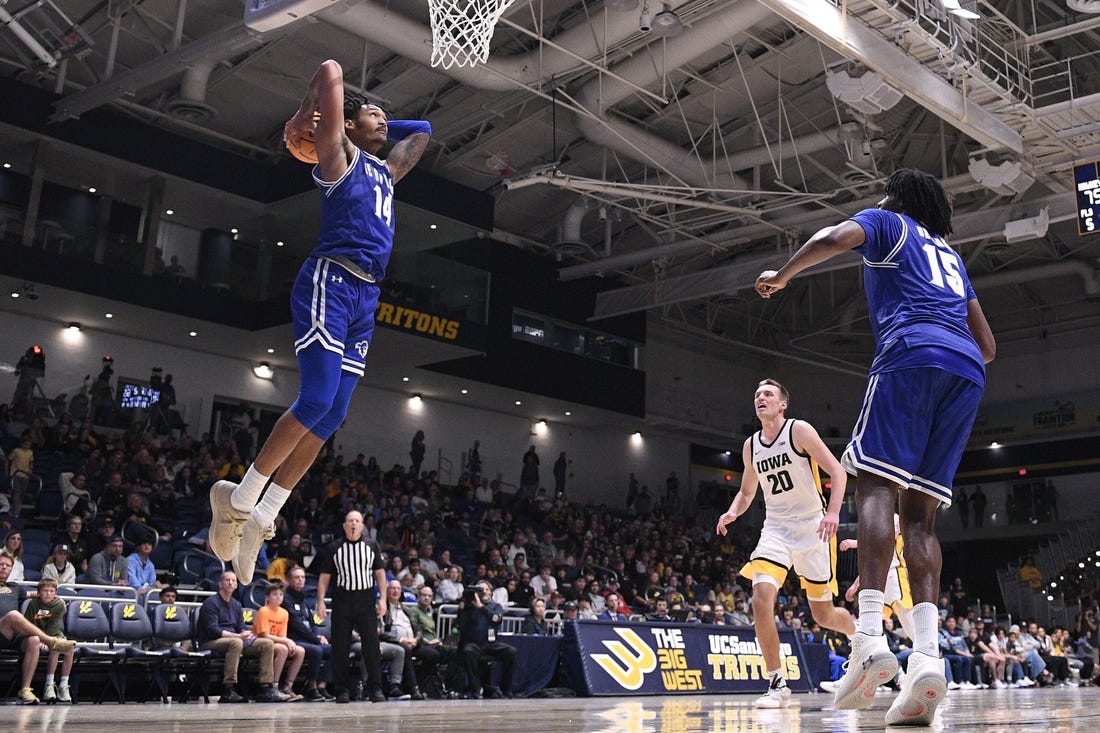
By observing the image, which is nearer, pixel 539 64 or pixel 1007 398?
pixel 539 64

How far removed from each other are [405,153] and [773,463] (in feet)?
13.2

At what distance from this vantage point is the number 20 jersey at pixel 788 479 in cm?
776

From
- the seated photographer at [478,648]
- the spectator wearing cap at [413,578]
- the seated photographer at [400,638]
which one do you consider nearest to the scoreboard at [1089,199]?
the seated photographer at [478,648]

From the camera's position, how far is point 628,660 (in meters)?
12.3

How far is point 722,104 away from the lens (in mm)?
21125

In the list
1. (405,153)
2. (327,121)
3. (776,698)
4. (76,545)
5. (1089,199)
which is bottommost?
(776,698)

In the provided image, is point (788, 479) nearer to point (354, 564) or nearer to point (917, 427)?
point (917, 427)

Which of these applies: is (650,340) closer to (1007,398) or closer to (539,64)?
(1007,398)

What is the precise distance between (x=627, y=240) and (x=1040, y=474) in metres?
17.0

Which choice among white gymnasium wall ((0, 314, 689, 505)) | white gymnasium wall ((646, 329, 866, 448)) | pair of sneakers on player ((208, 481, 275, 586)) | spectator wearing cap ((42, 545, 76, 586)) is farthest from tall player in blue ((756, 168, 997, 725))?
white gymnasium wall ((646, 329, 866, 448))

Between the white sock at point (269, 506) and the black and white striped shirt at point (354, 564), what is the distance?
522 centimetres

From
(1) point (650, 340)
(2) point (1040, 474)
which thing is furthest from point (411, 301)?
(2) point (1040, 474)

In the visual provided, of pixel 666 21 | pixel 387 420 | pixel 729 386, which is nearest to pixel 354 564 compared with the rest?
pixel 666 21

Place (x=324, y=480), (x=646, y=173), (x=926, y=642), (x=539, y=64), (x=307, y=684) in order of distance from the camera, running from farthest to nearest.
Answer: (x=646, y=173)
(x=324, y=480)
(x=539, y=64)
(x=307, y=684)
(x=926, y=642)
